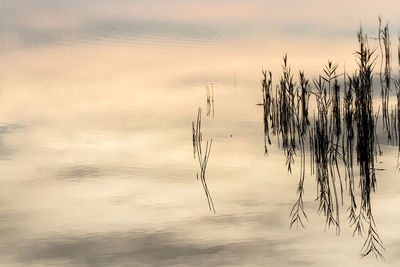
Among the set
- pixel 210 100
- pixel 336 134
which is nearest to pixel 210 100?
pixel 210 100

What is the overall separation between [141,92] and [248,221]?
223 centimetres

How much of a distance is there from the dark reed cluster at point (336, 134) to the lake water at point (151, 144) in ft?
0.20

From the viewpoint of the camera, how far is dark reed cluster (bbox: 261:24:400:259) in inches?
172

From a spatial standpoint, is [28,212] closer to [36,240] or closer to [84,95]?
[36,240]

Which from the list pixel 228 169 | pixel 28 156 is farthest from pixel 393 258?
pixel 28 156

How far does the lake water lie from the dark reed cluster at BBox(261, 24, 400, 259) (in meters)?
0.06

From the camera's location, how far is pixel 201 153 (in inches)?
204

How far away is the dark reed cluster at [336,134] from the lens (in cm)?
436

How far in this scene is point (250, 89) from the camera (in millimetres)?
6355

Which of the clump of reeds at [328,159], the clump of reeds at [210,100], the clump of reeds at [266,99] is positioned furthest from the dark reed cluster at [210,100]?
the clump of reeds at [328,159]

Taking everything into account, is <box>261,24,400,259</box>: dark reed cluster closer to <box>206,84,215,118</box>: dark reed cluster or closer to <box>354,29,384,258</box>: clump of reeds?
<box>354,29,384,258</box>: clump of reeds

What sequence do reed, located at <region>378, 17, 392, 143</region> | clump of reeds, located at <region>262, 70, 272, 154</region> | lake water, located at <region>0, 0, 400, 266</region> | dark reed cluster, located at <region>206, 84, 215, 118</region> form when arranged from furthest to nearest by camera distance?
1. dark reed cluster, located at <region>206, 84, 215, 118</region>
2. reed, located at <region>378, 17, 392, 143</region>
3. clump of reeds, located at <region>262, 70, 272, 154</region>
4. lake water, located at <region>0, 0, 400, 266</region>

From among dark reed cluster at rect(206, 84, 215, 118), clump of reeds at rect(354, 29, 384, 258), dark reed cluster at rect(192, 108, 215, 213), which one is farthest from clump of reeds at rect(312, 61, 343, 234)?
dark reed cluster at rect(206, 84, 215, 118)

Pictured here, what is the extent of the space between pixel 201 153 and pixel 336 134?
0.75 metres
